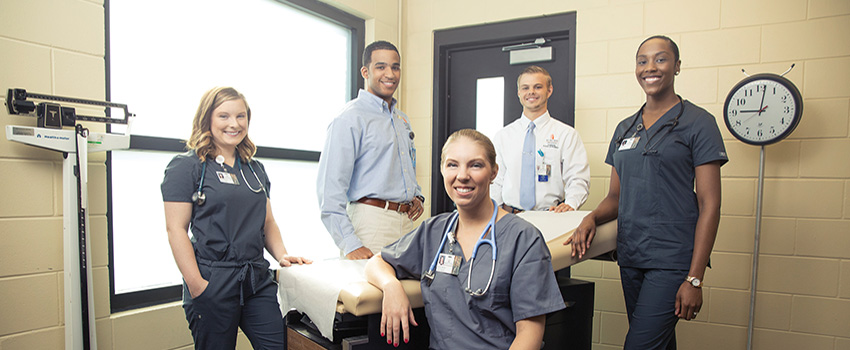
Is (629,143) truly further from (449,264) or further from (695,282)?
(449,264)

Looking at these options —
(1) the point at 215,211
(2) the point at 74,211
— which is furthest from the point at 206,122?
(2) the point at 74,211

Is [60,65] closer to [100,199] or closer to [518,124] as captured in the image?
[100,199]

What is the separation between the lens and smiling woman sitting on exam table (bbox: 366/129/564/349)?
1.25 metres

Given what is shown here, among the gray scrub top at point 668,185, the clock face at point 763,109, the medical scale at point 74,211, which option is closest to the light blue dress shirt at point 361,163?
the medical scale at point 74,211

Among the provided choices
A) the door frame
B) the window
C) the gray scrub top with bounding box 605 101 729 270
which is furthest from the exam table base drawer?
the door frame

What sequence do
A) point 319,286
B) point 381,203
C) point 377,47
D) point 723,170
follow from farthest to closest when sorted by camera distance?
point 723,170 < point 377,47 < point 381,203 < point 319,286

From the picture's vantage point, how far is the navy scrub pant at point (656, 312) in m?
1.73

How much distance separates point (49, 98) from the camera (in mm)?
1837

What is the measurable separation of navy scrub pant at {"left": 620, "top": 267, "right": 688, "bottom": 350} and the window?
205 cm

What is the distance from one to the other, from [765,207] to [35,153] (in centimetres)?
330

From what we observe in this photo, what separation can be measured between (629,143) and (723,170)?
3.85 ft

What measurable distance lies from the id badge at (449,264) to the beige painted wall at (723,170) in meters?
1.59

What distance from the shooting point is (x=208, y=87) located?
8.75 ft

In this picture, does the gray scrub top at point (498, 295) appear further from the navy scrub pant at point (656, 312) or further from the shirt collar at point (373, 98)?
the shirt collar at point (373, 98)
